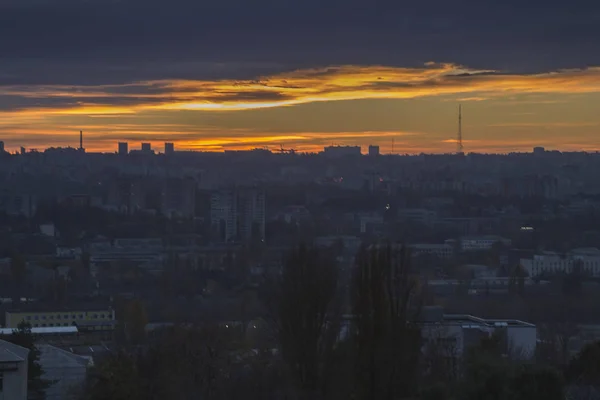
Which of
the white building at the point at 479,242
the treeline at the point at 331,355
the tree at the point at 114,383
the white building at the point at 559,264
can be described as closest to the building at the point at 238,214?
the white building at the point at 479,242

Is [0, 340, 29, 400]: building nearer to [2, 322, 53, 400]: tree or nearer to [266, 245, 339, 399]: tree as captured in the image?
[2, 322, 53, 400]: tree

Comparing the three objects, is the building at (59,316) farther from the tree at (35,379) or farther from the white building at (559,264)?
the white building at (559,264)

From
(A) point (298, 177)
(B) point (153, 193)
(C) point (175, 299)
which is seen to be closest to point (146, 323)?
(C) point (175, 299)

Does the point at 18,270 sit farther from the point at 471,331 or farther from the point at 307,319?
the point at 307,319

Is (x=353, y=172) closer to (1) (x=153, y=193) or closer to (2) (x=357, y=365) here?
(1) (x=153, y=193)

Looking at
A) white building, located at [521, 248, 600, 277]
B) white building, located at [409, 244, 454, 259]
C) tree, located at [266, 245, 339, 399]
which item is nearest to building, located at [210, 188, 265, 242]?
white building, located at [409, 244, 454, 259]

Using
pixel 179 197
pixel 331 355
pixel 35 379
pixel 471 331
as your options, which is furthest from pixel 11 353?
pixel 179 197
